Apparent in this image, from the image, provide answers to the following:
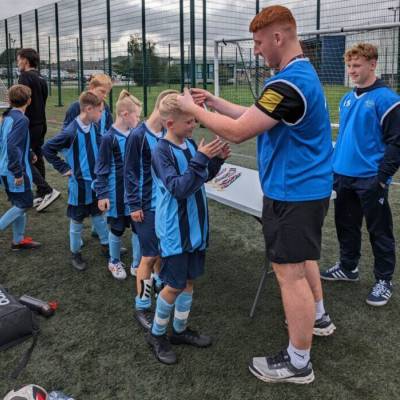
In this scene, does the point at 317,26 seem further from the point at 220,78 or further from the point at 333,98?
the point at 220,78

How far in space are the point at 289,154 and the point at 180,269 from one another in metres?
0.81

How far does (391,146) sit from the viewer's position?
2922 millimetres

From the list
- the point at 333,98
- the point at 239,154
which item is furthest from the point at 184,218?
the point at 333,98

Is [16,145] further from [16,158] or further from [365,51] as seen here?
[365,51]

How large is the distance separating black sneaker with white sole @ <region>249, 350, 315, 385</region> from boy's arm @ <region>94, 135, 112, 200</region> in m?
1.68

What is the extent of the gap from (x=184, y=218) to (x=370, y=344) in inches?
53.1

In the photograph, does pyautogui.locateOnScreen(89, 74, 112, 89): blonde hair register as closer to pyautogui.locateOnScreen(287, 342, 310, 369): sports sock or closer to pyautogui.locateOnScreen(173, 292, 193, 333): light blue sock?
pyautogui.locateOnScreen(173, 292, 193, 333): light blue sock

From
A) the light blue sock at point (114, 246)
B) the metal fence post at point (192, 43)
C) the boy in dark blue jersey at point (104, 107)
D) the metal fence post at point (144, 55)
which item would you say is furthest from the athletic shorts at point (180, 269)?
the metal fence post at point (144, 55)

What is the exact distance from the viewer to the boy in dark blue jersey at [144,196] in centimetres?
283

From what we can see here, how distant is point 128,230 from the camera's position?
15.6ft

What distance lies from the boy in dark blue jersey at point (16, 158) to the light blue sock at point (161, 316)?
2.06m

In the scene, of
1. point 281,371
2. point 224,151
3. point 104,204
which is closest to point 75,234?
point 104,204

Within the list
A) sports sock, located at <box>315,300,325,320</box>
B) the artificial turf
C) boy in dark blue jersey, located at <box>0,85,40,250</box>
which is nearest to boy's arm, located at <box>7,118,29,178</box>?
boy in dark blue jersey, located at <box>0,85,40,250</box>

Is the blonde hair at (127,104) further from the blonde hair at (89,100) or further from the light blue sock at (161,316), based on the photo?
the light blue sock at (161,316)
